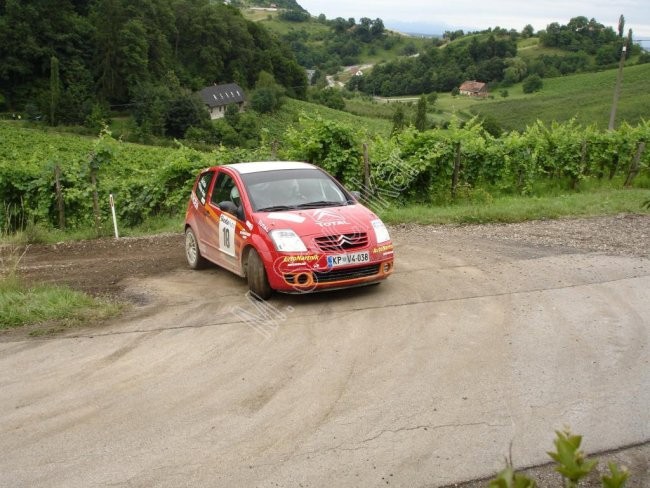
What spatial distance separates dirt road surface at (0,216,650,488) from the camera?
15.9ft

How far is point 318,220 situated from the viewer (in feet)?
29.5

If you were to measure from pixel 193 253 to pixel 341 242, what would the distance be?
11.6 ft

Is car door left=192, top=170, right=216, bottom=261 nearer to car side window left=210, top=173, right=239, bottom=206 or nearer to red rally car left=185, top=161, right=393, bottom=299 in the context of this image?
red rally car left=185, top=161, right=393, bottom=299

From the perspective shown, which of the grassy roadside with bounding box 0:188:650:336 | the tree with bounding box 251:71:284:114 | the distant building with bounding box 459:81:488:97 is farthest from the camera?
the tree with bounding box 251:71:284:114

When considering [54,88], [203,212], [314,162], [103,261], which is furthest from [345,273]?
[54,88]

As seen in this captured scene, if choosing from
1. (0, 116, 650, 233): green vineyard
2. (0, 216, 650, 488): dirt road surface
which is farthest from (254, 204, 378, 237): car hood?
(0, 116, 650, 233): green vineyard

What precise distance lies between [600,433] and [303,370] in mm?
2669

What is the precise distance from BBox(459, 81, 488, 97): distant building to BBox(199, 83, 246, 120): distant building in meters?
36.0

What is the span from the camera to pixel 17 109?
97500 mm

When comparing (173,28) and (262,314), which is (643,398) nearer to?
(262,314)

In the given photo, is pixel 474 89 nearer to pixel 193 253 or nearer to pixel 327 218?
pixel 193 253

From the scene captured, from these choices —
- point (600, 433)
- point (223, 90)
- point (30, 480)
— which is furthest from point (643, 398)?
point (223, 90)

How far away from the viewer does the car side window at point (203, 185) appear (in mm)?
11039

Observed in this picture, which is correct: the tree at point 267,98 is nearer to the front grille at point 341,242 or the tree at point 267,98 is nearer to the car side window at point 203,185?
the car side window at point 203,185
